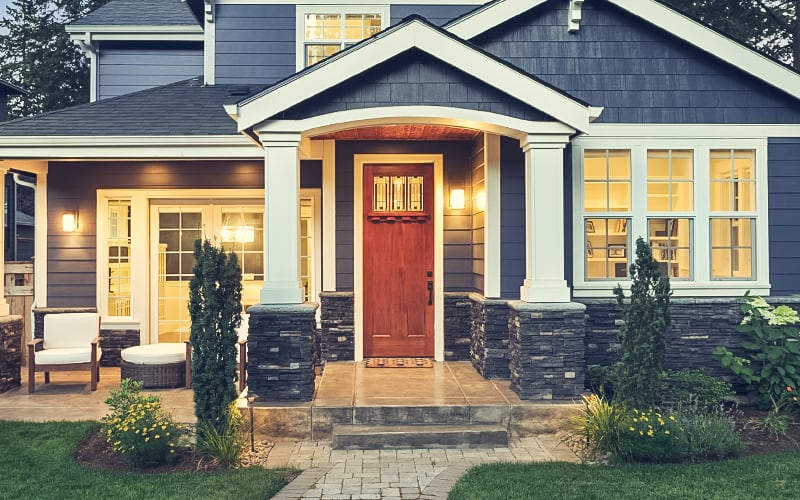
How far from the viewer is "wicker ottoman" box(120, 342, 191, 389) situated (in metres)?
7.09

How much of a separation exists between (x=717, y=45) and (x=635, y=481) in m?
4.81

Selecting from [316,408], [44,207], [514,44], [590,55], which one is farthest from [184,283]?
[590,55]

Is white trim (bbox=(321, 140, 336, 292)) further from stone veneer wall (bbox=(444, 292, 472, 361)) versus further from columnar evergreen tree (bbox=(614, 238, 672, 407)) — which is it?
columnar evergreen tree (bbox=(614, 238, 672, 407))

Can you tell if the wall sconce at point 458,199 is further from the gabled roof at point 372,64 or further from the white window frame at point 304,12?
the white window frame at point 304,12

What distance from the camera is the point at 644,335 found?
5.10m

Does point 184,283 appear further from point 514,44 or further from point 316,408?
point 514,44

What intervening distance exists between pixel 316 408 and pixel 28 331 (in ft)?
16.6

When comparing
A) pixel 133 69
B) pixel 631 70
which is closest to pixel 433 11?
pixel 631 70

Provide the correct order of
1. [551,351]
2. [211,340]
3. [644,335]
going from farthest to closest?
[551,351], [644,335], [211,340]

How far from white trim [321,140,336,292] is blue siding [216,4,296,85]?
4.44 feet

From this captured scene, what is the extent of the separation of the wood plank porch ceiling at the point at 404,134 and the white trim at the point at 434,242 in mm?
243

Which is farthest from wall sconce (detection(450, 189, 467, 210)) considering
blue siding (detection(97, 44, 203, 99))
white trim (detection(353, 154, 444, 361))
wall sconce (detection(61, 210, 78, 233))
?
blue siding (detection(97, 44, 203, 99))

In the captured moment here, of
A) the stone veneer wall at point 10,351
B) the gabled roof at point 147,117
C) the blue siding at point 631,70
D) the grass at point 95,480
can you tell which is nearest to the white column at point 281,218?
the gabled roof at point 147,117

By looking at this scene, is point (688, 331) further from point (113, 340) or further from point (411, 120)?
point (113, 340)
